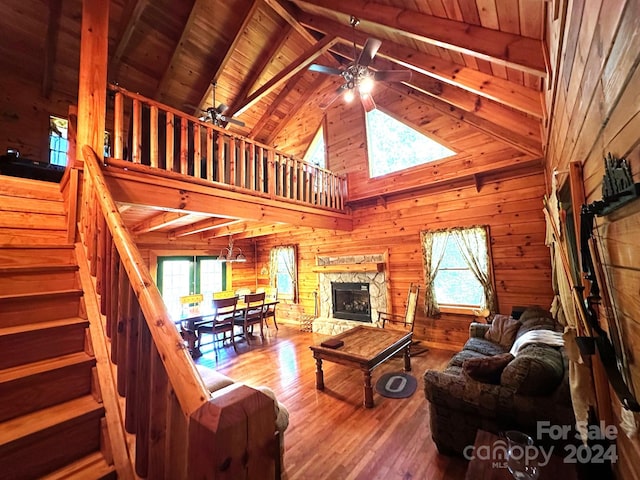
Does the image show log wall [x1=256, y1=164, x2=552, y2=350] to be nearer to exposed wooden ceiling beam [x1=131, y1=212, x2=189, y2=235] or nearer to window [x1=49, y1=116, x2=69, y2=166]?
exposed wooden ceiling beam [x1=131, y1=212, x2=189, y2=235]

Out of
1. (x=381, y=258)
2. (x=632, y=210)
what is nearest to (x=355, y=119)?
Result: (x=381, y=258)

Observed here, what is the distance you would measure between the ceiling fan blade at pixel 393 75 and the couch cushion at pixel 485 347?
322cm

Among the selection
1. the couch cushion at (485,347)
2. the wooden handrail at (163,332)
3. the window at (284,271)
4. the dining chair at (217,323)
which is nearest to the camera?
the wooden handrail at (163,332)

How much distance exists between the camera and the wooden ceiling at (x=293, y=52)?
223cm

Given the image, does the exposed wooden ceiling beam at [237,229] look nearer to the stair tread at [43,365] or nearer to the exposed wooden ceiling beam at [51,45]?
the exposed wooden ceiling beam at [51,45]

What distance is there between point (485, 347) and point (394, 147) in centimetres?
376

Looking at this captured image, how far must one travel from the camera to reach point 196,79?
5605 millimetres

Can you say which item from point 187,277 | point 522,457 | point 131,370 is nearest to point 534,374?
point 522,457

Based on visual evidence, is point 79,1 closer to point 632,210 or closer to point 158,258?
point 158,258

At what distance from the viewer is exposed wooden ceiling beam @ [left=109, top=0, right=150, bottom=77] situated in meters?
4.08

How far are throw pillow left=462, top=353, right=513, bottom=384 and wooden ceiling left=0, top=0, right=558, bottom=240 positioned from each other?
2166 mm

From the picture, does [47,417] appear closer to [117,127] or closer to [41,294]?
[41,294]

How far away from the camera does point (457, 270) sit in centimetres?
457

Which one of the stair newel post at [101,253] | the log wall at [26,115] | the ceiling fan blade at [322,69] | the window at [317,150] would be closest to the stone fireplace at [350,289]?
the window at [317,150]
